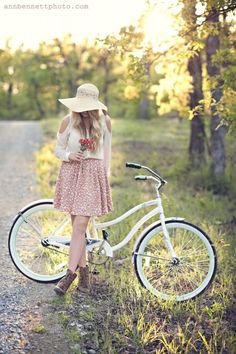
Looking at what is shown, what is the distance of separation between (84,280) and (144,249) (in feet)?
2.11

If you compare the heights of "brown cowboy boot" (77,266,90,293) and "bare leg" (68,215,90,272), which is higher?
"bare leg" (68,215,90,272)

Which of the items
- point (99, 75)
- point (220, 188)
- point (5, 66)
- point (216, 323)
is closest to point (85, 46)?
point (99, 75)

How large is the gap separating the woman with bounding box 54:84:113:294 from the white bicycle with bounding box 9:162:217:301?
22cm

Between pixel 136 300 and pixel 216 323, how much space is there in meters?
0.75

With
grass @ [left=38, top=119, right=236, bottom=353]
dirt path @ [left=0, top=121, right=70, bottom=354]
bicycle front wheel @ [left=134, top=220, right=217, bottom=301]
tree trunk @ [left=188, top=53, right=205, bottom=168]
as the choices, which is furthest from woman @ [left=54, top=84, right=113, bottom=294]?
tree trunk @ [left=188, top=53, right=205, bottom=168]

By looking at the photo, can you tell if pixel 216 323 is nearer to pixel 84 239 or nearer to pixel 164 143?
pixel 84 239

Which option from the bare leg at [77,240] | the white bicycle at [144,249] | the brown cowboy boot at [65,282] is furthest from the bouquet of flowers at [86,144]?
the brown cowboy boot at [65,282]

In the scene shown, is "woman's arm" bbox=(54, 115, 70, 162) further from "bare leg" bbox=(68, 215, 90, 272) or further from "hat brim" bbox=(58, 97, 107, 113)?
"bare leg" bbox=(68, 215, 90, 272)

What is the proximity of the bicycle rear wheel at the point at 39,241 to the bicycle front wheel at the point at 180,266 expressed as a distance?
0.75m

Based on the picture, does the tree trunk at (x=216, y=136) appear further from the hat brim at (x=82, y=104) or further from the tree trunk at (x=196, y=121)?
the hat brim at (x=82, y=104)

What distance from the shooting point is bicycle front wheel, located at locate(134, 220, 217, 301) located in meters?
4.94

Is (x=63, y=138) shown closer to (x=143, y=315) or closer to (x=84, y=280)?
(x=84, y=280)

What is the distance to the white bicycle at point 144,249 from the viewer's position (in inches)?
195

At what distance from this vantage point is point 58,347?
4.13m
